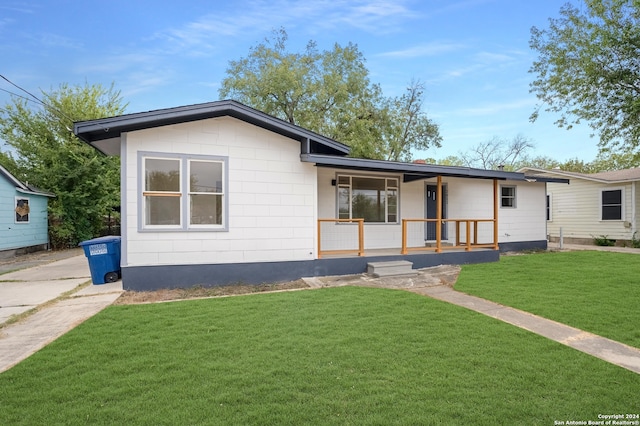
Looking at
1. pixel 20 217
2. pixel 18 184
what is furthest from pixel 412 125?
pixel 20 217

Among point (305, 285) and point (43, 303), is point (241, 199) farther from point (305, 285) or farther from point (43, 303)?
point (43, 303)

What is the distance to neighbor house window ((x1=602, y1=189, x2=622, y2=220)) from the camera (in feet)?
49.2

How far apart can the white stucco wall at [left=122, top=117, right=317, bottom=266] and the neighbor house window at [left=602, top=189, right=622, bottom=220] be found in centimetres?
1521

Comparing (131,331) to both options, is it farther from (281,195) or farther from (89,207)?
(89,207)

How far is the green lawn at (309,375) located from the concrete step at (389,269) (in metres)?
3.27

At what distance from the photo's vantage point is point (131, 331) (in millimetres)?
4246

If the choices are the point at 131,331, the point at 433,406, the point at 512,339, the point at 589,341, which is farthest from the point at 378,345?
the point at 131,331

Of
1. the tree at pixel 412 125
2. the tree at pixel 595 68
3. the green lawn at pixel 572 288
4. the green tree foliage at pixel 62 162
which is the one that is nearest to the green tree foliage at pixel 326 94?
the tree at pixel 412 125

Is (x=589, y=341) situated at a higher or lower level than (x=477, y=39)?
lower

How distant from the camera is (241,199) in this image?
717cm

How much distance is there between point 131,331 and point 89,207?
14900 mm

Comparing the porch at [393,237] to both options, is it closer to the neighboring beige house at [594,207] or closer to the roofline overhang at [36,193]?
the neighboring beige house at [594,207]

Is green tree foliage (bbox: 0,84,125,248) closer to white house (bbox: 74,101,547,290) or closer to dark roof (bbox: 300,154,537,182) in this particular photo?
white house (bbox: 74,101,547,290)

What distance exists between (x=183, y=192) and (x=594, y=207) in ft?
58.9
